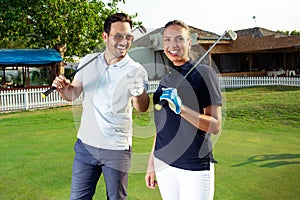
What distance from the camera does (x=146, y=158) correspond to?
7.96 ft

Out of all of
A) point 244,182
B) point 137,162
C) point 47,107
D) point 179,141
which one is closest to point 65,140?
point 244,182

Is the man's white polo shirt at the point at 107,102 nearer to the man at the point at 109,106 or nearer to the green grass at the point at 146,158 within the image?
the man at the point at 109,106

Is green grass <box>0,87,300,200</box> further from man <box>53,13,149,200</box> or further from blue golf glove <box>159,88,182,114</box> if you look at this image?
blue golf glove <box>159,88,182,114</box>

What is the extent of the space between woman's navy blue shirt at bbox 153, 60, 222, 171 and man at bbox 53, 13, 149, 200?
0.20 m

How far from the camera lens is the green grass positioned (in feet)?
11.5

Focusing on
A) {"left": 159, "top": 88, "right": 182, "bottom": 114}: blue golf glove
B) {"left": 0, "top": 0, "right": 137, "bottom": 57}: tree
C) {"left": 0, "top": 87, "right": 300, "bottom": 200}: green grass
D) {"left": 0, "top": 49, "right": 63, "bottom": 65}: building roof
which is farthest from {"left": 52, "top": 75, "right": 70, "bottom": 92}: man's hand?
{"left": 0, "top": 49, "right": 63, "bottom": 65}: building roof

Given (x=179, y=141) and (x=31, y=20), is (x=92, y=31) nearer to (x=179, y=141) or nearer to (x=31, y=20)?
(x=31, y=20)

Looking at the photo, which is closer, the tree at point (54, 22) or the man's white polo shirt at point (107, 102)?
the man's white polo shirt at point (107, 102)

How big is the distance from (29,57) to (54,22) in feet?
6.63

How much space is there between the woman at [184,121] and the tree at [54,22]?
1360cm

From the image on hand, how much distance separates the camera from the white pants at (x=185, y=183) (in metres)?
1.94

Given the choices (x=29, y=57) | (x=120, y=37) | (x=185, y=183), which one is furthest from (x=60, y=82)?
(x=29, y=57)

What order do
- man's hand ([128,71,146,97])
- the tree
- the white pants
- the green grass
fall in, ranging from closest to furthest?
the white pants
man's hand ([128,71,146,97])
the green grass
the tree

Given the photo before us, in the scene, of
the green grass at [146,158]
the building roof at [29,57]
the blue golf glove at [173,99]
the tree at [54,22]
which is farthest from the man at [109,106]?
the building roof at [29,57]
